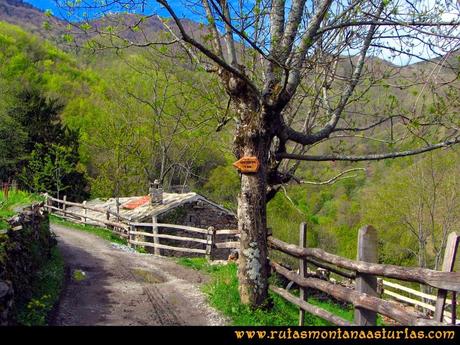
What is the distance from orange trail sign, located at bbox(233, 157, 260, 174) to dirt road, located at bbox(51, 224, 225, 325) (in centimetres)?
249

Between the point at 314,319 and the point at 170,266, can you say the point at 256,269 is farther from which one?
the point at 170,266

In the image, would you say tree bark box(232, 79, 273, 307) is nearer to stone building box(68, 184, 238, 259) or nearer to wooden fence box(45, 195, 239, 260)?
wooden fence box(45, 195, 239, 260)

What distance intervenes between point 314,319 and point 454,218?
23.5 meters

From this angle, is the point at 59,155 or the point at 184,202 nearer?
the point at 184,202

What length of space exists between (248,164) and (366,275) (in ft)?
8.73

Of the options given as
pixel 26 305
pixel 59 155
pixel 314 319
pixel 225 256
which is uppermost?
pixel 59 155

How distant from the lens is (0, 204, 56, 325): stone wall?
17.1ft

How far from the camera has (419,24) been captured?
21.1ft

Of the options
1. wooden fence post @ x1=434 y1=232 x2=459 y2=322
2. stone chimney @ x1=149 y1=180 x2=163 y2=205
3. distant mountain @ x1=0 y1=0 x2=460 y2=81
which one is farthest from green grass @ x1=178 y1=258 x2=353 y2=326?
stone chimney @ x1=149 y1=180 x2=163 y2=205

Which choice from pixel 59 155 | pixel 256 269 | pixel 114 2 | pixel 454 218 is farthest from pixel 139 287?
pixel 59 155

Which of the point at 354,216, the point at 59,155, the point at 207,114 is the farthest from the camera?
the point at 354,216

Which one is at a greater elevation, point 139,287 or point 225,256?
point 139,287

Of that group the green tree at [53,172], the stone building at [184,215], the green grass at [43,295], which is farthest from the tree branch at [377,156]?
the green tree at [53,172]

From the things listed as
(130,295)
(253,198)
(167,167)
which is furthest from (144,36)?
(167,167)
